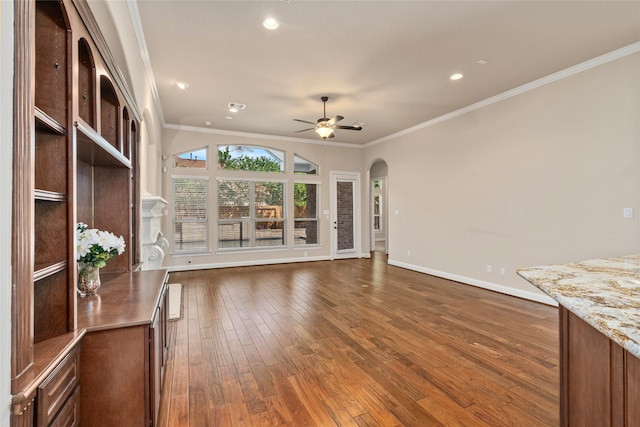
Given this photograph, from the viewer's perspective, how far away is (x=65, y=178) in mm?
1250

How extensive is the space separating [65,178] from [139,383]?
1000 millimetres

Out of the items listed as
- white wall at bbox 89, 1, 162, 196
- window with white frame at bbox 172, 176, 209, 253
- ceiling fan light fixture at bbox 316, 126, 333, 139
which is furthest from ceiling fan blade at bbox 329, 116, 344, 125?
window with white frame at bbox 172, 176, 209, 253

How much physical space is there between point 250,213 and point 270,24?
4.68 meters

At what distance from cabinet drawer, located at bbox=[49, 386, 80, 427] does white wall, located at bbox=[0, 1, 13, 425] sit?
331mm

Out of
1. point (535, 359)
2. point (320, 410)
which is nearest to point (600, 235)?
point (535, 359)

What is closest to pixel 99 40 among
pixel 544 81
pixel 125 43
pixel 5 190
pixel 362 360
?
pixel 125 43

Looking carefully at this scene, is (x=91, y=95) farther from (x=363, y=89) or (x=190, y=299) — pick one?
(x=363, y=89)

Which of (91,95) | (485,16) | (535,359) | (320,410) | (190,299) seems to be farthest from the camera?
(190,299)

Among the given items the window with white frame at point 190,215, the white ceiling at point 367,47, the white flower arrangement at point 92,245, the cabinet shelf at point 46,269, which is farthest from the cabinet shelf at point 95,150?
the window with white frame at point 190,215

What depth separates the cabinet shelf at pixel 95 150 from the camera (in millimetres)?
1442

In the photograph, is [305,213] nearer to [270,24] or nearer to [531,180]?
[531,180]

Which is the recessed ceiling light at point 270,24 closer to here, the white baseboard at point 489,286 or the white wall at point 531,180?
the white wall at point 531,180

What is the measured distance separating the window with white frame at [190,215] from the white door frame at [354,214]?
3.09 metres

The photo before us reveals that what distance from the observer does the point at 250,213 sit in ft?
23.0
